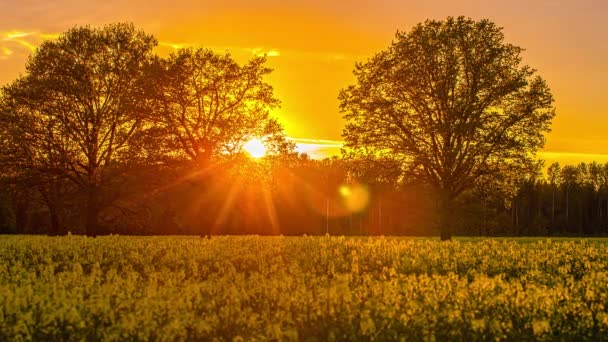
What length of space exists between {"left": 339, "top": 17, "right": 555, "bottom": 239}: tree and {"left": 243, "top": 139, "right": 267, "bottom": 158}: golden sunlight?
5677mm

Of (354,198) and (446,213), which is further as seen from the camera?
(354,198)

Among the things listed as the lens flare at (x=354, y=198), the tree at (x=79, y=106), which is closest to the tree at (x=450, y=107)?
the tree at (x=79, y=106)

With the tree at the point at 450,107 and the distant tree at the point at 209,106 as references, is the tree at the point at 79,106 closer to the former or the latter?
the distant tree at the point at 209,106

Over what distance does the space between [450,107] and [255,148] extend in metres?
12.3

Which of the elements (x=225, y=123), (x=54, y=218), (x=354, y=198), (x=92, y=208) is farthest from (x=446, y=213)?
(x=354, y=198)

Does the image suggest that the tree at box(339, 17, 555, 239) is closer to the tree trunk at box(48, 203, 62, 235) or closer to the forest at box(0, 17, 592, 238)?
the forest at box(0, 17, 592, 238)

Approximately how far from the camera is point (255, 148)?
39.0 meters

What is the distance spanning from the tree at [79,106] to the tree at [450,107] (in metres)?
15.0

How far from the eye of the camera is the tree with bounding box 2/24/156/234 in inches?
1540

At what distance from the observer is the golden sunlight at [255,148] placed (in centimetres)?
3859

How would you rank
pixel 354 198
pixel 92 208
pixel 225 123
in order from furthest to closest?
pixel 354 198 → pixel 92 208 → pixel 225 123

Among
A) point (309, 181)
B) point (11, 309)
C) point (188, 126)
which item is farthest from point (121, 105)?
point (309, 181)

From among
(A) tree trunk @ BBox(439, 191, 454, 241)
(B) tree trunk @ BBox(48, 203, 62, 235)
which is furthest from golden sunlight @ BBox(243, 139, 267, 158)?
(B) tree trunk @ BBox(48, 203, 62, 235)

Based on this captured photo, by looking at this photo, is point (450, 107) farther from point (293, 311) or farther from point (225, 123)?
point (293, 311)
